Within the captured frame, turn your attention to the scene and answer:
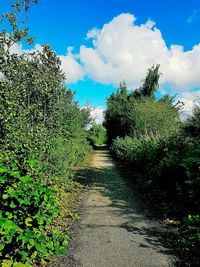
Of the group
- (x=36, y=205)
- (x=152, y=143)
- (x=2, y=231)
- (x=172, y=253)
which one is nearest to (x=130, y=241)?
(x=172, y=253)

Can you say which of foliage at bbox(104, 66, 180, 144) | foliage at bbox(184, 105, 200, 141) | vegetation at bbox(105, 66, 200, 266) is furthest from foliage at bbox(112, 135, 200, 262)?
foliage at bbox(104, 66, 180, 144)

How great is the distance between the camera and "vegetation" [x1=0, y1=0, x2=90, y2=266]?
3.68m

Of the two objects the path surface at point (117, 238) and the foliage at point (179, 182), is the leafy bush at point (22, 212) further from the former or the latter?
the foliage at point (179, 182)

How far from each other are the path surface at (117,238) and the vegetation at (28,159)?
632mm

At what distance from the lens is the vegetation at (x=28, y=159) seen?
145 inches

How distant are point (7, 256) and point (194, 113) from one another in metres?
8.87

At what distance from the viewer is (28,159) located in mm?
5184

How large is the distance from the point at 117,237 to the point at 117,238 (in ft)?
0.22

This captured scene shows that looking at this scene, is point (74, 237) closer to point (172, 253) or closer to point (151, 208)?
point (172, 253)

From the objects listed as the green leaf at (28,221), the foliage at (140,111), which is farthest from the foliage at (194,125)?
the foliage at (140,111)

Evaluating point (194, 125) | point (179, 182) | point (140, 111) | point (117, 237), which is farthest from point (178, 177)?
point (140, 111)

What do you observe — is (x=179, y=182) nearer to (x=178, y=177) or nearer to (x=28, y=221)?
(x=178, y=177)

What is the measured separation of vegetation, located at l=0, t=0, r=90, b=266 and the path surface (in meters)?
0.63

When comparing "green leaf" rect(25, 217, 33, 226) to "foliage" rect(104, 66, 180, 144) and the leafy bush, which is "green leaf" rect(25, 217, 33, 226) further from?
"foliage" rect(104, 66, 180, 144)
